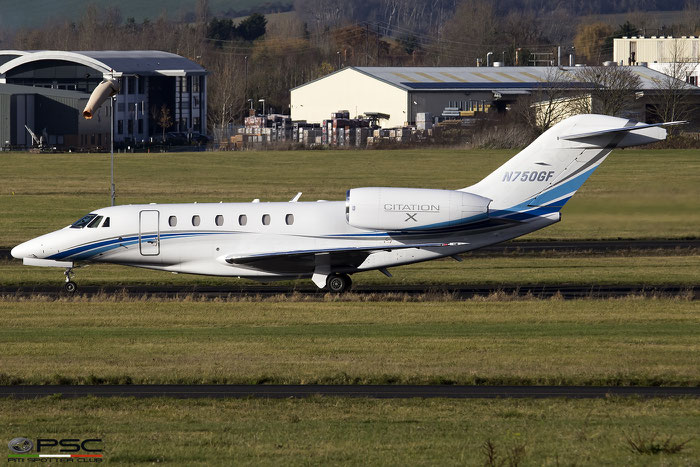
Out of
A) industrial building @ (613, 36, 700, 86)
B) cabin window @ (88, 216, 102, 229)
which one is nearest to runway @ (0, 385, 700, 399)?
cabin window @ (88, 216, 102, 229)

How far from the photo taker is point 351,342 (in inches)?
944

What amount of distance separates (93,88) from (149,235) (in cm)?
8419

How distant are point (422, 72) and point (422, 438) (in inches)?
4321

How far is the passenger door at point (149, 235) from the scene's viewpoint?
33.4m

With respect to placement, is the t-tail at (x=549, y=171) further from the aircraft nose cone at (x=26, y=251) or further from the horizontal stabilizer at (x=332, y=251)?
the aircraft nose cone at (x=26, y=251)

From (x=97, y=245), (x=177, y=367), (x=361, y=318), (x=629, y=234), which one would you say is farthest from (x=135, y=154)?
(x=177, y=367)

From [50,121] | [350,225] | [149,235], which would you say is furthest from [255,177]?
[350,225]

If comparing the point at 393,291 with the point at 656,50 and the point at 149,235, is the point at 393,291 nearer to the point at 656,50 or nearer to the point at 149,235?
the point at 149,235

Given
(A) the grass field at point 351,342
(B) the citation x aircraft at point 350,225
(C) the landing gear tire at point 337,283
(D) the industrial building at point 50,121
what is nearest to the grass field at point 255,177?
(D) the industrial building at point 50,121

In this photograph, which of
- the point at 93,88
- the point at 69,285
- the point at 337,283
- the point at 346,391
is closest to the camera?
the point at 346,391

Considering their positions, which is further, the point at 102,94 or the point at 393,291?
the point at 102,94

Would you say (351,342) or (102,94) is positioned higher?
(102,94)

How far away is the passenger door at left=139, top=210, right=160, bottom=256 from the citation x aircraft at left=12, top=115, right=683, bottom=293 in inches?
1.2

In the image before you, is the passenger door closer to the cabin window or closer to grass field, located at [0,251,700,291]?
the cabin window
